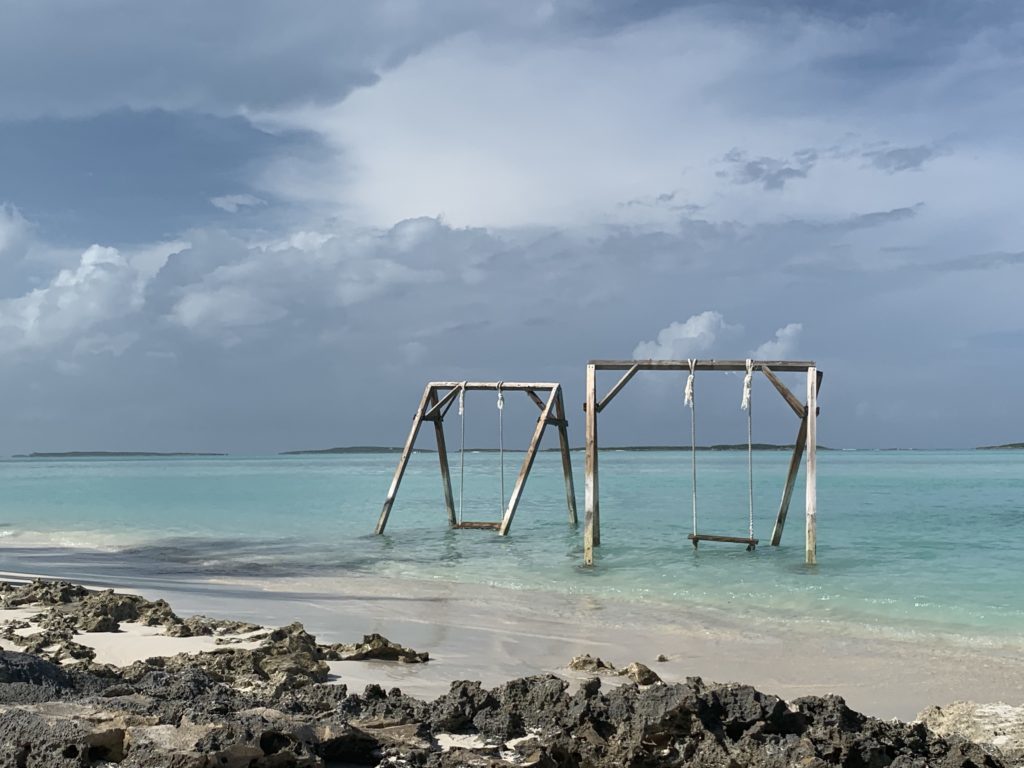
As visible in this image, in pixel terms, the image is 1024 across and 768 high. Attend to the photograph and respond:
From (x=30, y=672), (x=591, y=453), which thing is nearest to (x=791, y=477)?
(x=591, y=453)

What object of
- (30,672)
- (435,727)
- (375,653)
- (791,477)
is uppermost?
(791,477)

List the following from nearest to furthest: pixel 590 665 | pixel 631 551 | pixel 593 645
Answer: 1. pixel 590 665
2. pixel 593 645
3. pixel 631 551

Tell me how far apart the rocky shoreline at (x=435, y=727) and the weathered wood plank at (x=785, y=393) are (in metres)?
9.73

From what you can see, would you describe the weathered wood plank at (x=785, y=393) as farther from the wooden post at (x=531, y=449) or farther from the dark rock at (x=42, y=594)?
the dark rock at (x=42, y=594)

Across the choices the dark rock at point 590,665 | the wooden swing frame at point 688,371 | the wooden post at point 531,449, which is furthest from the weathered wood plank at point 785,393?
the dark rock at point 590,665

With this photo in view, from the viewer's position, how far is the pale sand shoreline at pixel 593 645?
23.4 feet

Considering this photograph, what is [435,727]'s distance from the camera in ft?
16.2

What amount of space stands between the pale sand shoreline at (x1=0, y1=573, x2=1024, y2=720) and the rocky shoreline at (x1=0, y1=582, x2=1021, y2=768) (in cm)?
129

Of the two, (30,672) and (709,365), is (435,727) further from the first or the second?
(709,365)

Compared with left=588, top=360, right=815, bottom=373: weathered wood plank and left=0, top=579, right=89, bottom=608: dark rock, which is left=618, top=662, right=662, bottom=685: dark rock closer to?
left=0, top=579, right=89, bottom=608: dark rock

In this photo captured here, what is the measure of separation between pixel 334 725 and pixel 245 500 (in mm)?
32027

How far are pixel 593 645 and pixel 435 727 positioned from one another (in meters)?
3.82

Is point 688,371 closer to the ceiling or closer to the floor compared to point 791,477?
closer to the ceiling

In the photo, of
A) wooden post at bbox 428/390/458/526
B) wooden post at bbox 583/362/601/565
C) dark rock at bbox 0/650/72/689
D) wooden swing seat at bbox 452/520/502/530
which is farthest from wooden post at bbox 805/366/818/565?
dark rock at bbox 0/650/72/689
